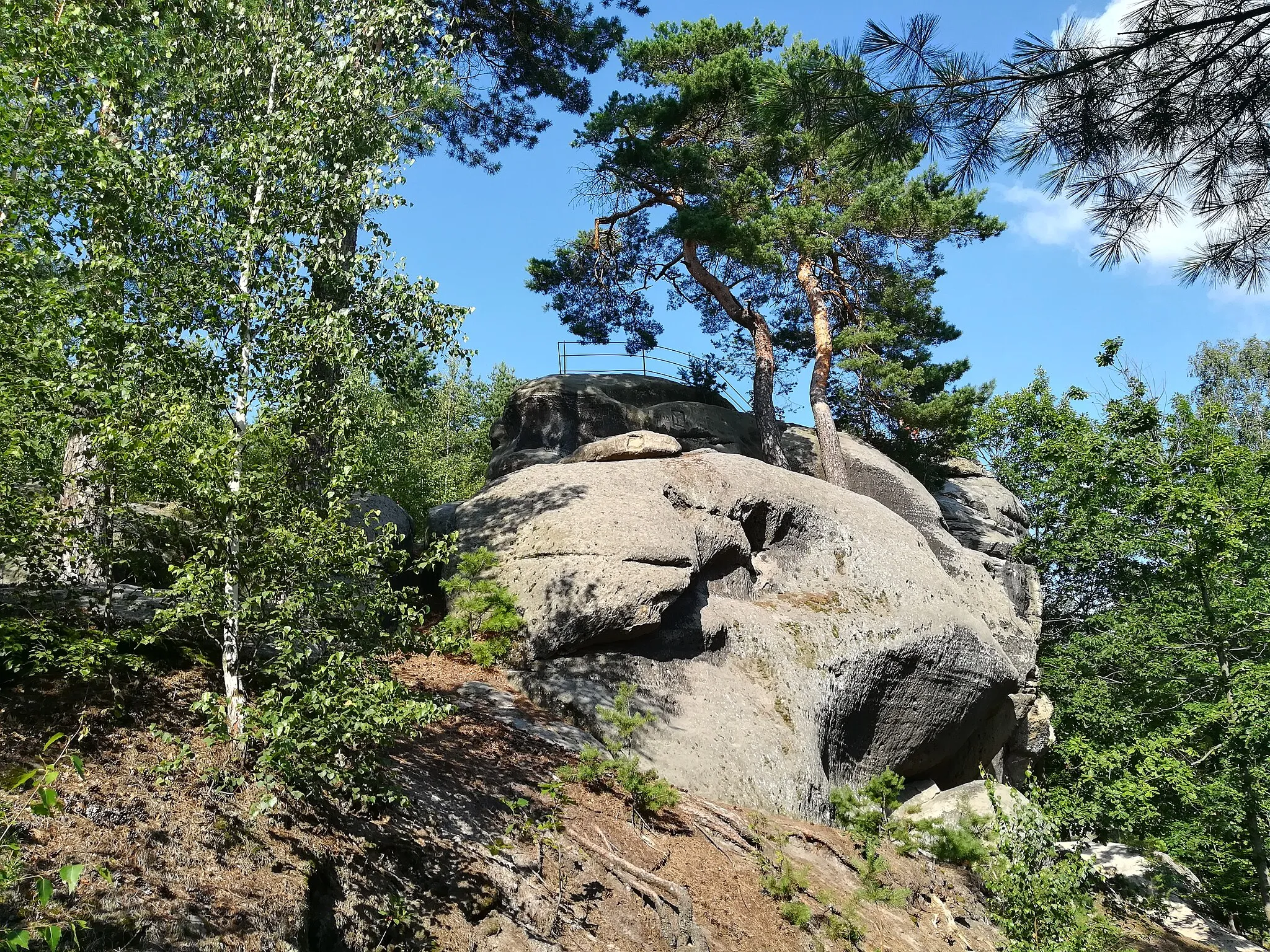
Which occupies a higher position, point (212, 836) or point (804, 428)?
point (804, 428)

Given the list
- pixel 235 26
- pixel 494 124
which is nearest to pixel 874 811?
pixel 235 26

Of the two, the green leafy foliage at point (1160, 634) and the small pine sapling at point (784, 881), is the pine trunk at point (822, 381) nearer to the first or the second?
the green leafy foliage at point (1160, 634)

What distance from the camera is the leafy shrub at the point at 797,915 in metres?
8.49

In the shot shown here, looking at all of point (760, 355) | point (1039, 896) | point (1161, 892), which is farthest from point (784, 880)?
point (760, 355)

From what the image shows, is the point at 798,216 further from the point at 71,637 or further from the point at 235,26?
the point at 71,637

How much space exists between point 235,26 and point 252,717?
6.45 metres

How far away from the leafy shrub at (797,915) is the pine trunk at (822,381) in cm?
1443

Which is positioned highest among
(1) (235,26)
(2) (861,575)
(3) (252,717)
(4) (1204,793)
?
(1) (235,26)

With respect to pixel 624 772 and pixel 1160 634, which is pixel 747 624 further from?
pixel 1160 634

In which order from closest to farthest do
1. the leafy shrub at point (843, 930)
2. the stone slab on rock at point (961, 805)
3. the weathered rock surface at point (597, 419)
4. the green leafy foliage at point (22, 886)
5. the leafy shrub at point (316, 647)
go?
the green leafy foliage at point (22, 886)
the leafy shrub at point (316, 647)
the leafy shrub at point (843, 930)
the stone slab on rock at point (961, 805)
the weathered rock surface at point (597, 419)

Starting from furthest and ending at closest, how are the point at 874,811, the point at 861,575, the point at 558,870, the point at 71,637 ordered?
the point at 861,575, the point at 874,811, the point at 558,870, the point at 71,637

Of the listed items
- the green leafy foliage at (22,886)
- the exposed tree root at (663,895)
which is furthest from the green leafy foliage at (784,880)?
the green leafy foliage at (22,886)

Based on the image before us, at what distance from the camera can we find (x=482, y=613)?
1167 cm

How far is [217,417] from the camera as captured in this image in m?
6.97
